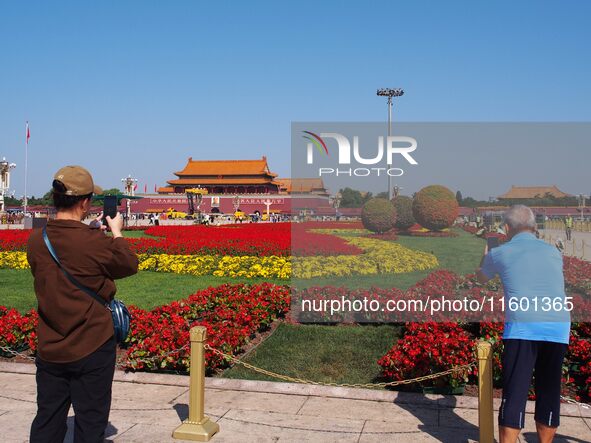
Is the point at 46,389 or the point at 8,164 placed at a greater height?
the point at 8,164

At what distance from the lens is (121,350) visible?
6.48 metres

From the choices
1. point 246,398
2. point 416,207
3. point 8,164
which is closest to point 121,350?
point 246,398

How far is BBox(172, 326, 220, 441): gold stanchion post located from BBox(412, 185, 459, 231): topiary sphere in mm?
4347

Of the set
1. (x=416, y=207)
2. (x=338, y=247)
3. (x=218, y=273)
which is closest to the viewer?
(x=416, y=207)

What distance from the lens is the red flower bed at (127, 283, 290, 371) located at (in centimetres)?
565

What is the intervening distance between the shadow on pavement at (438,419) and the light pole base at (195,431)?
150cm

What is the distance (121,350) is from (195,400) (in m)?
2.65

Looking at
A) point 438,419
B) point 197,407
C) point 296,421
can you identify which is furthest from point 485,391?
point 197,407

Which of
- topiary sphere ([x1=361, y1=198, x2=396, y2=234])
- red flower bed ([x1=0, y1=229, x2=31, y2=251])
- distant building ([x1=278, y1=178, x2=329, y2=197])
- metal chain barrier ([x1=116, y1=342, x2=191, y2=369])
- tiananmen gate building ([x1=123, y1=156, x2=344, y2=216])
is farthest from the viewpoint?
tiananmen gate building ([x1=123, y1=156, x2=344, y2=216])

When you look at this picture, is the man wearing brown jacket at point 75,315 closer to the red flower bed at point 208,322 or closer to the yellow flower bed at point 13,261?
the red flower bed at point 208,322

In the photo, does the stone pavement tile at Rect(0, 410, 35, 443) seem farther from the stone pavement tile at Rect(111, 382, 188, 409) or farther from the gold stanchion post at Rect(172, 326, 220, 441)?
the gold stanchion post at Rect(172, 326, 220, 441)

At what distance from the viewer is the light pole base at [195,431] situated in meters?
4.00

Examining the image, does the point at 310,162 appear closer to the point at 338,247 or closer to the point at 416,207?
the point at 416,207

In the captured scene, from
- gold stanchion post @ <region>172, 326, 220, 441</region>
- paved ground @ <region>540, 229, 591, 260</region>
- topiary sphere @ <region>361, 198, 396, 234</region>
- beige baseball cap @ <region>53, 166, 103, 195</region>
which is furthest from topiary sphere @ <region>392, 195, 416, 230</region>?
beige baseball cap @ <region>53, 166, 103, 195</region>
